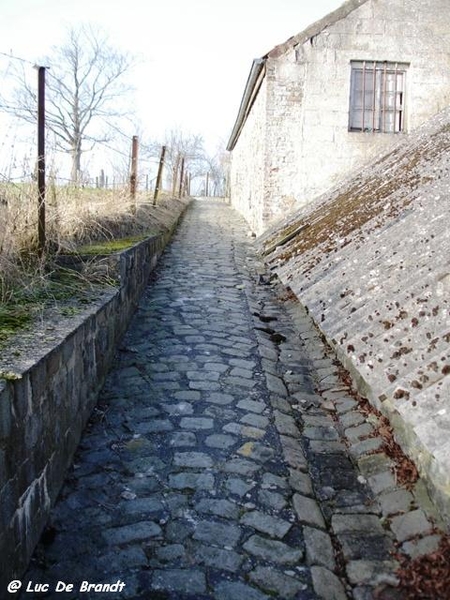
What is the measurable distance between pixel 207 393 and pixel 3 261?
192cm

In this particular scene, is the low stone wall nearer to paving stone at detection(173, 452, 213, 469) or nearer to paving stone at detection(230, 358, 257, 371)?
paving stone at detection(173, 452, 213, 469)

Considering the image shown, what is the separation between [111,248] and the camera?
6.28m

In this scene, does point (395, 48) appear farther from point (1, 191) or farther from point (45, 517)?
point (45, 517)

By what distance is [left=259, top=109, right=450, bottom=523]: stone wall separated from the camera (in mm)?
2902

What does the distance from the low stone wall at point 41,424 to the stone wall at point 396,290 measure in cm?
192

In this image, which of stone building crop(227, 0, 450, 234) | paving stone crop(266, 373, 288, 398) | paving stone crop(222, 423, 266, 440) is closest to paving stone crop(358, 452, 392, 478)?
paving stone crop(222, 423, 266, 440)

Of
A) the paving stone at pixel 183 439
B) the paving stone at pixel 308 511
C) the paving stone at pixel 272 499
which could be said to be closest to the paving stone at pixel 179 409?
the paving stone at pixel 183 439

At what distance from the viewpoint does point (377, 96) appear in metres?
12.0

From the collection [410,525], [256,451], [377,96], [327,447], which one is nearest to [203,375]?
[256,451]

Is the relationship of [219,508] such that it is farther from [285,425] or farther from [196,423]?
[285,425]

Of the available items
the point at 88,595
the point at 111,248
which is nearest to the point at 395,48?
the point at 111,248

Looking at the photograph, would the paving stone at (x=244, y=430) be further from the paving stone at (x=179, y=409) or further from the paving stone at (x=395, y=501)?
the paving stone at (x=395, y=501)

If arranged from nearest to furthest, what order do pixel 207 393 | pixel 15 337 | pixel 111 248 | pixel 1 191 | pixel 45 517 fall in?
pixel 45 517
pixel 15 337
pixel 207 393
pixel 1 191
pixel 111 248

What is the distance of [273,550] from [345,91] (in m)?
11.0
